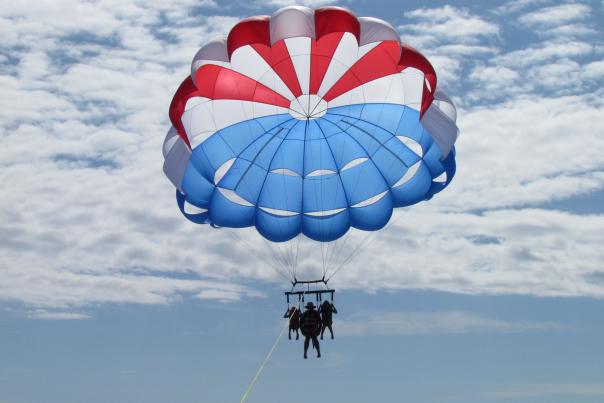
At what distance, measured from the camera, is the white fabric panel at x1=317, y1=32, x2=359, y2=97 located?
71.1 feet

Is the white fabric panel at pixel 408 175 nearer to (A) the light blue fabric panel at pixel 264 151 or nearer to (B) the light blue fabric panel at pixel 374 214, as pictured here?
(B) the light blue fabric panel at pixel 374 214

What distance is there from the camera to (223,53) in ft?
68.7

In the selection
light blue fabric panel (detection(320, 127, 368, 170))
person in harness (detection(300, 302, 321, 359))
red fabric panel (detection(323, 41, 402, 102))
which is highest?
red fabric panel (detection(323, 41, 402, 102))

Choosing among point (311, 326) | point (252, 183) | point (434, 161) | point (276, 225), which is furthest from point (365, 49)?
point (311, 326)

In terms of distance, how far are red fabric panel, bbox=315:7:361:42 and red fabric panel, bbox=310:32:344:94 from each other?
0.73 metres

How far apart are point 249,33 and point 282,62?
1.64m

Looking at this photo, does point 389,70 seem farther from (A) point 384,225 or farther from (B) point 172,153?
(B) point 172,153

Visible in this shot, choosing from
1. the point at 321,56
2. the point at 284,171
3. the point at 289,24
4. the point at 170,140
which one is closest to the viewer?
the point at 289,24

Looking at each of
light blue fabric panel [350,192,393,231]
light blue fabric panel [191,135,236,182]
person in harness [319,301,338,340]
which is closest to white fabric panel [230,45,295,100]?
light blue fabric panel [191,135,236,182]

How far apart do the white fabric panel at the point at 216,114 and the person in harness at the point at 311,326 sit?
5.04 meters

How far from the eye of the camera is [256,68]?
72.4ft

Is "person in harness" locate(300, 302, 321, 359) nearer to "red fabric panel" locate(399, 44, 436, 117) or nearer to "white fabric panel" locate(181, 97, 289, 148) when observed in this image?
"white fabric panel" locate(181, 97, 289, 148)

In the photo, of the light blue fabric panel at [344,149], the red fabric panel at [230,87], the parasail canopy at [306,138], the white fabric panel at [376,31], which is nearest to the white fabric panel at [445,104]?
the parasail canopy at [306,138]

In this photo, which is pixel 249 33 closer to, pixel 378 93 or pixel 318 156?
pixel 378 93
